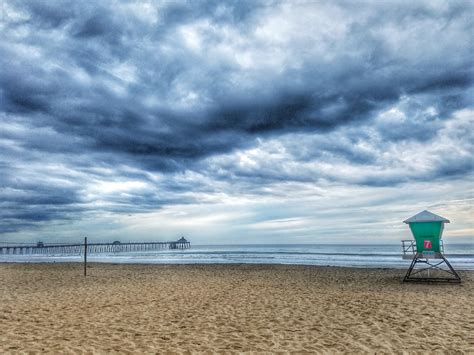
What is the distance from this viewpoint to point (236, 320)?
7.97 meters

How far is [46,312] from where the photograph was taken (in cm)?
868

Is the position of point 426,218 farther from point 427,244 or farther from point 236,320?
point 236,320

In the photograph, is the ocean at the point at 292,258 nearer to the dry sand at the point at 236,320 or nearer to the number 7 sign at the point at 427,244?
the number 7 sign at the point at 427,244

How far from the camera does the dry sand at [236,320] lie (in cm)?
603

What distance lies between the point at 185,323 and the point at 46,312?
387cm

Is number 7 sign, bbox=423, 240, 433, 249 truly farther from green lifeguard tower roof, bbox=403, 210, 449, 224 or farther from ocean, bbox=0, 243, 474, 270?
ocean, bbox=0, 243, 474, 270

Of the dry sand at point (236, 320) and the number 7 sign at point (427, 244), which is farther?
the number 7 sign at point (427, 244)

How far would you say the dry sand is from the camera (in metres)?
6.03

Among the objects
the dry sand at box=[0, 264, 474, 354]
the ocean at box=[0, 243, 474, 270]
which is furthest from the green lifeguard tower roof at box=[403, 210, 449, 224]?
the ocean at box=[0, 243, 474, 270]

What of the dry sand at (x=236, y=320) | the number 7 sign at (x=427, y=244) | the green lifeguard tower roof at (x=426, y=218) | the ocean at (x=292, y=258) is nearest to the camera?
the dry sand at (x=236, y=320)

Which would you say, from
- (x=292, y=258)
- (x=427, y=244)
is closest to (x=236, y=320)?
(x=427, y=244)

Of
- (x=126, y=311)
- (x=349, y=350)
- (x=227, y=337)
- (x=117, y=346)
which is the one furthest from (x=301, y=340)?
(x=126, y=311)

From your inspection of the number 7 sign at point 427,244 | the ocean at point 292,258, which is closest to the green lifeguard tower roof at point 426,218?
the number 7 sign at point 427,244

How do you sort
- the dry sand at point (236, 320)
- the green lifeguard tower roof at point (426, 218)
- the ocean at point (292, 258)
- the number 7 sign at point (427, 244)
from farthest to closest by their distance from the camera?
1. the ocean at point (292, 258)
2. the number 7 sign at point (427, 244)
3. the green lifeguard tower roof at point (426, 218)
4. the dry sand at point (236, 320)
